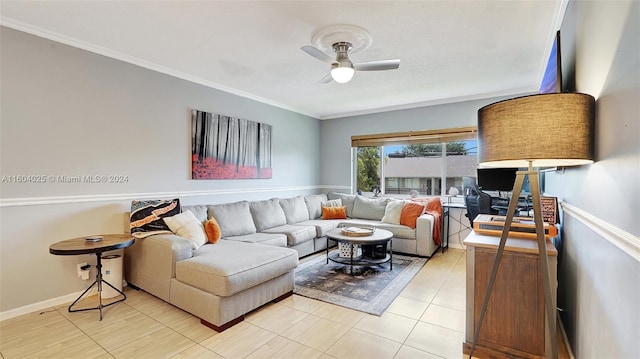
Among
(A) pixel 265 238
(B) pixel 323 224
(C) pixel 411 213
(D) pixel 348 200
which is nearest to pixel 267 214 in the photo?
(A) pixel 265 238

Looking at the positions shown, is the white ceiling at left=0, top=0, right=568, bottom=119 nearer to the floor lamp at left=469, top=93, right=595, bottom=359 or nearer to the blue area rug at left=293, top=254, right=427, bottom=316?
the floor lamp at left=469, top=93, right=595, bottom=359

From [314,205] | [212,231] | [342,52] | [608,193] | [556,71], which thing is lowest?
[212,231]

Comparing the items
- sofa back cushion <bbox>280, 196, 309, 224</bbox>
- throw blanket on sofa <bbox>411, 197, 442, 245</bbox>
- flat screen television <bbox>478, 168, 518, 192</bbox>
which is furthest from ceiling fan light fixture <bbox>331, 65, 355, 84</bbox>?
throw blanket on sofa <bbox>411, 197, 442, 245</bbox>

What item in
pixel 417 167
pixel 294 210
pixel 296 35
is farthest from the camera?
pixel 417 167

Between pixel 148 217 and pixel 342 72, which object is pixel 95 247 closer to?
pixel 148 217

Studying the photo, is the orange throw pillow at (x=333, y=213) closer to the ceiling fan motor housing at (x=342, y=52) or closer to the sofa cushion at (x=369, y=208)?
the sofa cushion at (x=369, y=208)

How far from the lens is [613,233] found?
1.14 metres

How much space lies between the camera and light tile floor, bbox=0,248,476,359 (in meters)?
2.08

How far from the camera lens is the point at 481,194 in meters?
3.91

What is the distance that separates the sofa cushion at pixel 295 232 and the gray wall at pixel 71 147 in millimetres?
1210

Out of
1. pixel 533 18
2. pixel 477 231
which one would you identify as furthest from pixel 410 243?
pixel 533 18

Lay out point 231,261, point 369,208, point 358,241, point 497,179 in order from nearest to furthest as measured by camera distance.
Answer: point 231,261, point 358,241, point 497,179, point 369,208

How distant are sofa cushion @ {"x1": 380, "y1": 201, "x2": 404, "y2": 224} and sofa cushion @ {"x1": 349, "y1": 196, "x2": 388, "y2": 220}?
9.0 inches

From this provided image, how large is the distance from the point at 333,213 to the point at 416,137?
2.02 metres
